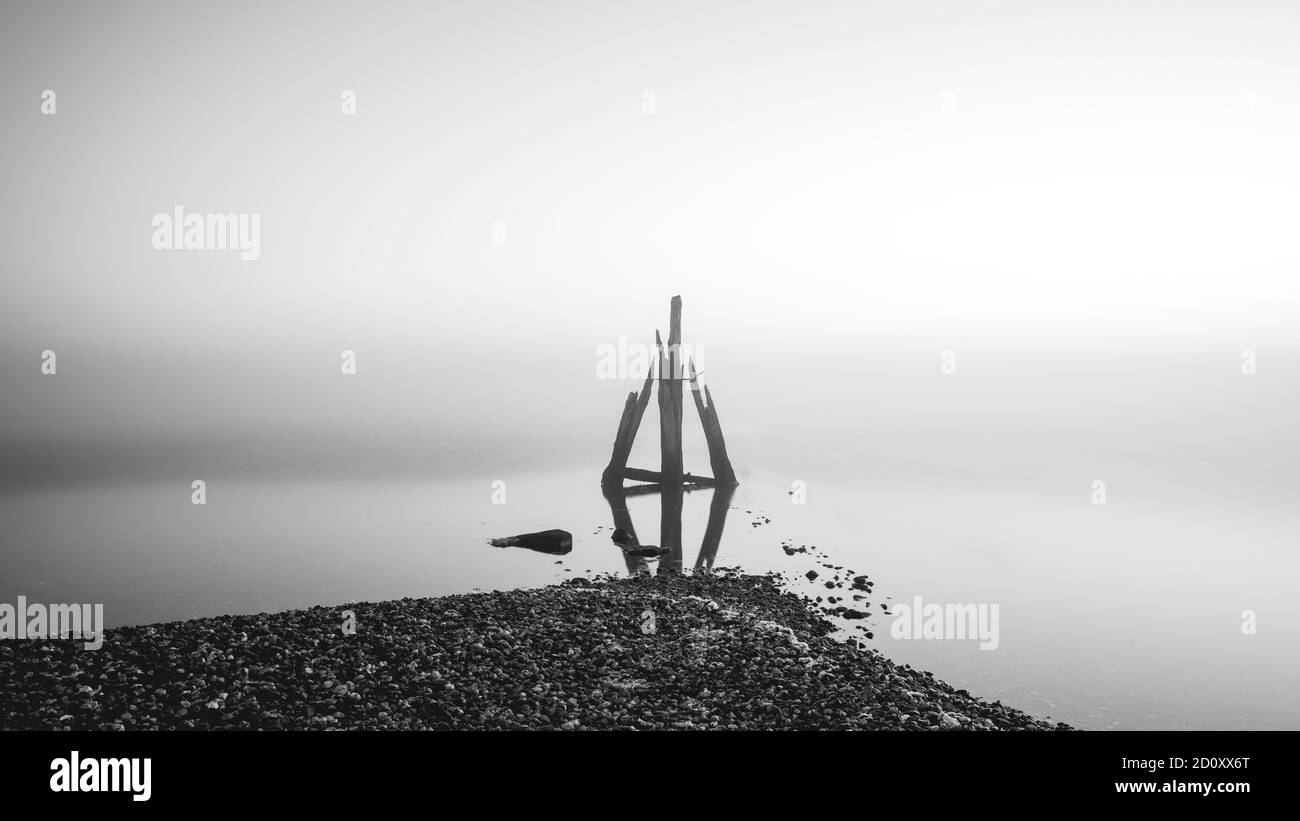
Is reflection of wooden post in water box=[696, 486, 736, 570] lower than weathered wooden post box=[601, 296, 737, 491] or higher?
lower

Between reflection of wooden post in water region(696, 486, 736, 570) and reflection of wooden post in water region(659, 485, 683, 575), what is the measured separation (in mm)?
549

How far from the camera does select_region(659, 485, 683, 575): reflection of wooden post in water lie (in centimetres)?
1789

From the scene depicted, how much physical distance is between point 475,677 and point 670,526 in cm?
1277

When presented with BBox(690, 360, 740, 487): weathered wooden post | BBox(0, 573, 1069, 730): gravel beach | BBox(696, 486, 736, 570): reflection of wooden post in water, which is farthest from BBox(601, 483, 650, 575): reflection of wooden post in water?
BBox(0, 573, 1069, 730): gravel beach

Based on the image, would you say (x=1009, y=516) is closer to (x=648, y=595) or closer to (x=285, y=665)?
(x=648, y=595)

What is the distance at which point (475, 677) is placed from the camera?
9211 mm

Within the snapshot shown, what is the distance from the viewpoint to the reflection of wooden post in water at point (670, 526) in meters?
17.9

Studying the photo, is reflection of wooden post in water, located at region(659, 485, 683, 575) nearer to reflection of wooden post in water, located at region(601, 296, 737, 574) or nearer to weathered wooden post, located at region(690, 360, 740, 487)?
reflection of wooden post in water, located at region(601, 296, 737, 574)

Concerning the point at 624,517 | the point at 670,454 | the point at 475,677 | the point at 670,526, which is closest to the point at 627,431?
the point at 670,454

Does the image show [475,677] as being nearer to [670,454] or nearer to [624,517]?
[624,517]

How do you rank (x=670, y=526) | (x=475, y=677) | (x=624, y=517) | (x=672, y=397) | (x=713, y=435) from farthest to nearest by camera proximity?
(x=713, y=435) → (x=672, y=397) → (x=624, y=517) → (x=670, y=526) → (x=475, y=677)

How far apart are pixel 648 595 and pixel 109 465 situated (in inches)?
1321

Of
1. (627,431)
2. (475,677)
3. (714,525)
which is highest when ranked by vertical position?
(627,431)
